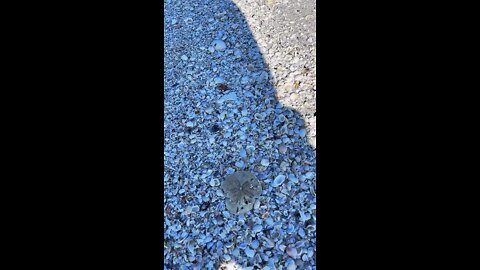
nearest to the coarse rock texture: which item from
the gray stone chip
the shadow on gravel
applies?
the shadow on gravel

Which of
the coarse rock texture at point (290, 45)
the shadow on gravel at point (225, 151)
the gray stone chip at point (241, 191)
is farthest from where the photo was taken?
the coarse rock texture at point (290, 45)

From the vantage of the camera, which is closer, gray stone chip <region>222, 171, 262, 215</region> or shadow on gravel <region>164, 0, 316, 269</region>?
shadow on gravel <region>164, 0, 316, 269</region>

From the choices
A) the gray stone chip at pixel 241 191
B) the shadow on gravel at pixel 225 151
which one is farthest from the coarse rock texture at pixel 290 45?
the gray stone chip at pixel 241 191

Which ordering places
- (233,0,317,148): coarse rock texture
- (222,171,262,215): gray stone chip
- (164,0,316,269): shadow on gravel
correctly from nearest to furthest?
(164,0,316,269): shadow on gravel, (222,171,262,215): gray stone chip, (233,0,317,148): coarse rock texture

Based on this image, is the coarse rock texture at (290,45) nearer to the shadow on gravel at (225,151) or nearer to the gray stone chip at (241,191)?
the shadow on gravel at (225,151)

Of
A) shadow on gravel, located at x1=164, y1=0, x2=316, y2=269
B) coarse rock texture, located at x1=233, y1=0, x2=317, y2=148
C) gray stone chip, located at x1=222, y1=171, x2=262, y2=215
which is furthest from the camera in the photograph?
coarse rock texture, located at x1=233, y1=0, x2=317, y2=148

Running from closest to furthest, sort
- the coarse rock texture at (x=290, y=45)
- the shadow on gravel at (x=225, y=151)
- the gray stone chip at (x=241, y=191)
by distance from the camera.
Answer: the shadow on gravel at (x=225, y=151)
the gray stone chip at (x=241, y=191)
the coarse rock texture at (x=290, y=45)

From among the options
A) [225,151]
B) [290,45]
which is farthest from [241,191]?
[290,45]

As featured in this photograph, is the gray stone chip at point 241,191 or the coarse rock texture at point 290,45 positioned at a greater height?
the coarse rock texture at point 290,45

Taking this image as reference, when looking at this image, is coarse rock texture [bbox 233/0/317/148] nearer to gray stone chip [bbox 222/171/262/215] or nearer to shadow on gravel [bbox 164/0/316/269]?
shadow on gravel [bbox 164/0/316/269]

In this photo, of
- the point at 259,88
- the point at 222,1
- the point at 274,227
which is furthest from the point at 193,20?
the point at 274,227

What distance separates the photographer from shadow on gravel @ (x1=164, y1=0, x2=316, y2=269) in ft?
9.12

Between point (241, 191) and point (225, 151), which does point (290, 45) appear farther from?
point (241, 191)

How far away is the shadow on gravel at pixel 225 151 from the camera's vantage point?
2781 mm
